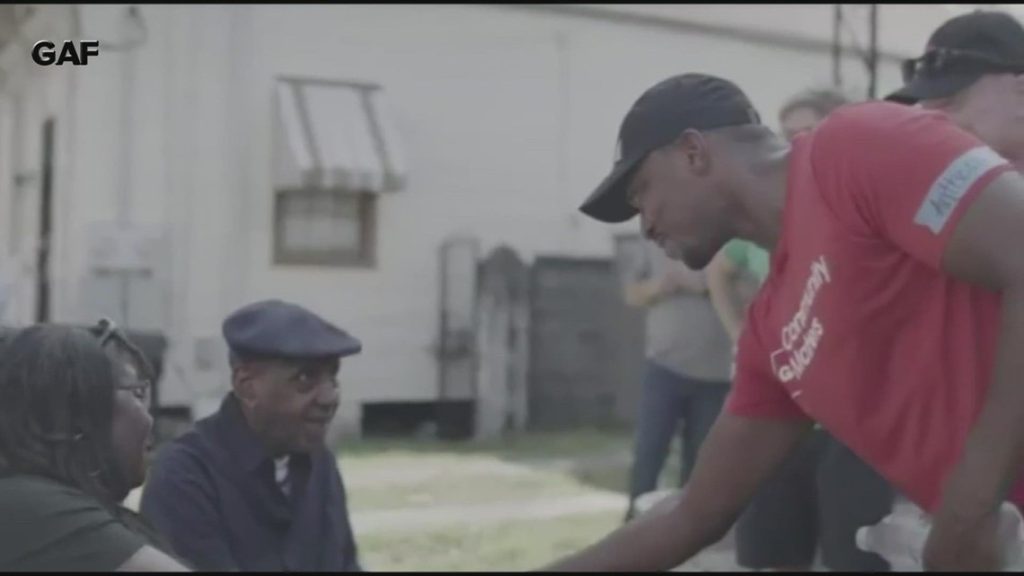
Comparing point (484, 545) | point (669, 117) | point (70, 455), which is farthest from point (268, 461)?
point (484, 545)

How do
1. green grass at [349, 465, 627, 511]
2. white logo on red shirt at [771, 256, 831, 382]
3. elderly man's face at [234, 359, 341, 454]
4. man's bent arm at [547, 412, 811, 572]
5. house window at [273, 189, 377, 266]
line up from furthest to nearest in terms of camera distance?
house window at [273, 189, 377, 266], green grass at [349, 465, 627, 511], elderly man's face at [234, 359, 341, 454], man's bent arm at [547, 412, 811, 572], white logo on red shirt at [771, 256, 831, 382]

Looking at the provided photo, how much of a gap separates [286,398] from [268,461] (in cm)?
16

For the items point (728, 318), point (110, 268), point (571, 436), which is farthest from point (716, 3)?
point (728, 318)

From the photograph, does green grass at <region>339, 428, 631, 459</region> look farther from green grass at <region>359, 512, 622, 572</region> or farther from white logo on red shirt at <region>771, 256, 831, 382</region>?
white logo on red shirt at <region>771, 256, 831, 382</region>

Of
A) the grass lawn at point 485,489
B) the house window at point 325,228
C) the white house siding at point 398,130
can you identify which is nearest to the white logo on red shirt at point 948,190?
the grass lawn at point 485,489

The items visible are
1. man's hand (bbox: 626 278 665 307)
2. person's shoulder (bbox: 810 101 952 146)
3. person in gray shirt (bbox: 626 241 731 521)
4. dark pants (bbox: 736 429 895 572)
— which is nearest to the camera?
person's shoulder (bbox: 810 101 952 146)

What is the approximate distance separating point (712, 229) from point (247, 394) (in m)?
1.71

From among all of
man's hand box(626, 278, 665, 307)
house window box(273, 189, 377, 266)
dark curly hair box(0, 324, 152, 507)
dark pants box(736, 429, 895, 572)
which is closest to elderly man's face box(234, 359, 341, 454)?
dark curly hair box(0, 324, 152, 507)

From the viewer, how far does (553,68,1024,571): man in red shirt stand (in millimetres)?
2281

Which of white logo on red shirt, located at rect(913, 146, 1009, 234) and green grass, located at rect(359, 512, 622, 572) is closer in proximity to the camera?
white logo on red shirt, located at rect(913, 146, 1009, 234)

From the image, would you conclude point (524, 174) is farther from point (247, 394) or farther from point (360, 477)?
point (247, 394)

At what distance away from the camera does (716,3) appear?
1638 cm

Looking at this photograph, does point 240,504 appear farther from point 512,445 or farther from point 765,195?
point 512,445

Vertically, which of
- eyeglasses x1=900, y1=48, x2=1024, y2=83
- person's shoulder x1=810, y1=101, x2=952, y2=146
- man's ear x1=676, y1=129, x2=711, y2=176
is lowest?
man's ear x1=676, y1=129, x2=711, y2=176
